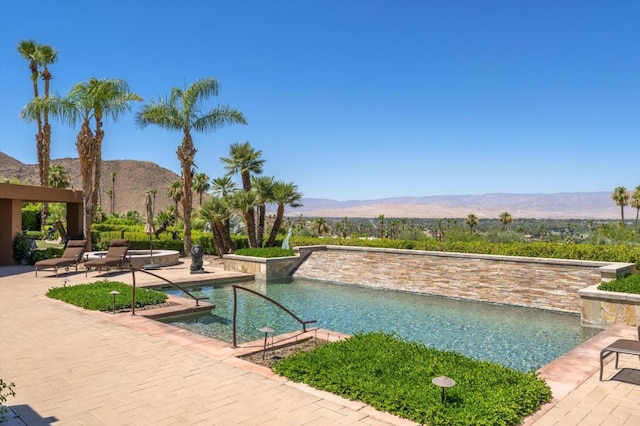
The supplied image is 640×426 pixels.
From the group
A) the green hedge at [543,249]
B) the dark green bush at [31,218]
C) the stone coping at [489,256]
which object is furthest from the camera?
the dark green bush at [31,218]

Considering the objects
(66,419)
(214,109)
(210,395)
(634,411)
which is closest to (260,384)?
(210,395)

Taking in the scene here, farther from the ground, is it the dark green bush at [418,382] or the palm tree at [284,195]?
the palm tree at [284,195]

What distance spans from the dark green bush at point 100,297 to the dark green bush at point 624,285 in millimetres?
10690

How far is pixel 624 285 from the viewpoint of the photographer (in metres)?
10.1

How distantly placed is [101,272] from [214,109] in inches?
430

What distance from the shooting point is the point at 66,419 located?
4660 mm

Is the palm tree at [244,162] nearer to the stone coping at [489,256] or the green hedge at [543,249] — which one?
the stone coping at [489,256]

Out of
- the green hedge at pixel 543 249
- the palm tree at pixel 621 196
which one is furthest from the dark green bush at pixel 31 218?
the palm tree at pixel 621 196

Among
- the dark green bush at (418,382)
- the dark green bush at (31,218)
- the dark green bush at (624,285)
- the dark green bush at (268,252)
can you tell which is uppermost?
the dark green bush at (31,218)

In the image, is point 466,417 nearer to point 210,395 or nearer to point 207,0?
point 210,395

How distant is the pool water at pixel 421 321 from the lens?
29.0 ft

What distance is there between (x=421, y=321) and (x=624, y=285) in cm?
462

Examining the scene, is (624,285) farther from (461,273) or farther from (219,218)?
(219,218)

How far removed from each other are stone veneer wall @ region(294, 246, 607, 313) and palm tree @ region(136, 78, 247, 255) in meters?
8.51
